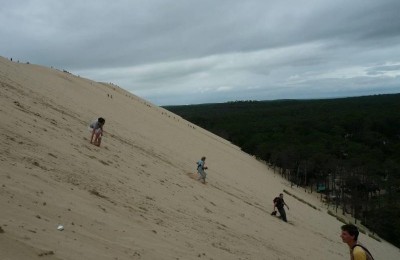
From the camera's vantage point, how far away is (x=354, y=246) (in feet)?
16.5

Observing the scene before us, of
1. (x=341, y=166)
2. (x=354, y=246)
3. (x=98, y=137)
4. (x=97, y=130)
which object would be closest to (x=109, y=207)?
(x=354, y=246)

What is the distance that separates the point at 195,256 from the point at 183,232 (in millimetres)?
1259

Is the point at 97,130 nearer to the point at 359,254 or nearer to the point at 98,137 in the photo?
the point at 98,137

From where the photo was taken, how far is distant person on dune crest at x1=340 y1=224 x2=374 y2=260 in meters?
4.88

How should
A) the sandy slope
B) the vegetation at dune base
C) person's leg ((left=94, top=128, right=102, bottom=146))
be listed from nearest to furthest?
the sandy slope
person's leg ((left=94, top=128, right=102, bottom=146))
the vegetation at dune base

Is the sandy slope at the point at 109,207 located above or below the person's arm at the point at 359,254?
below

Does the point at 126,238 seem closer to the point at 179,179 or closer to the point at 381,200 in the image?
the point at 179,179

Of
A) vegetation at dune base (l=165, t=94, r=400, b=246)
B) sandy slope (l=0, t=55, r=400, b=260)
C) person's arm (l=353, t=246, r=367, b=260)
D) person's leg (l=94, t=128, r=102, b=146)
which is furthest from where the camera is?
vegetation at dune base (l=165, t=94, r=400, b=246)

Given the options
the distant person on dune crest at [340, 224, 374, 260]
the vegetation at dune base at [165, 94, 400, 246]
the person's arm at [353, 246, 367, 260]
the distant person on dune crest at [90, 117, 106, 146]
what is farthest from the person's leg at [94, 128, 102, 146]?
the vegetation at dune base at [165, 94, 400, 246]

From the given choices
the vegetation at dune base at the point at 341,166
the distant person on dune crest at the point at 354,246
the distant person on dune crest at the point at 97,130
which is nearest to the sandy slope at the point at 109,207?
the distant person on dune crest at the point at 97,130

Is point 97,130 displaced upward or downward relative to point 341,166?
upward

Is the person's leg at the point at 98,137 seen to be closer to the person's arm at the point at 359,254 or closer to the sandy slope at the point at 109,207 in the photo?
the sandy slope at the point at 109,207

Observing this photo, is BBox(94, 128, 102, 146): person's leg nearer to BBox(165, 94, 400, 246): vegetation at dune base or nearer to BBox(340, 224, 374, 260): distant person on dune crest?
BBox(340, 224, 374, 260): distant person on dune crest

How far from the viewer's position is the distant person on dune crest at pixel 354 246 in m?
4.88
